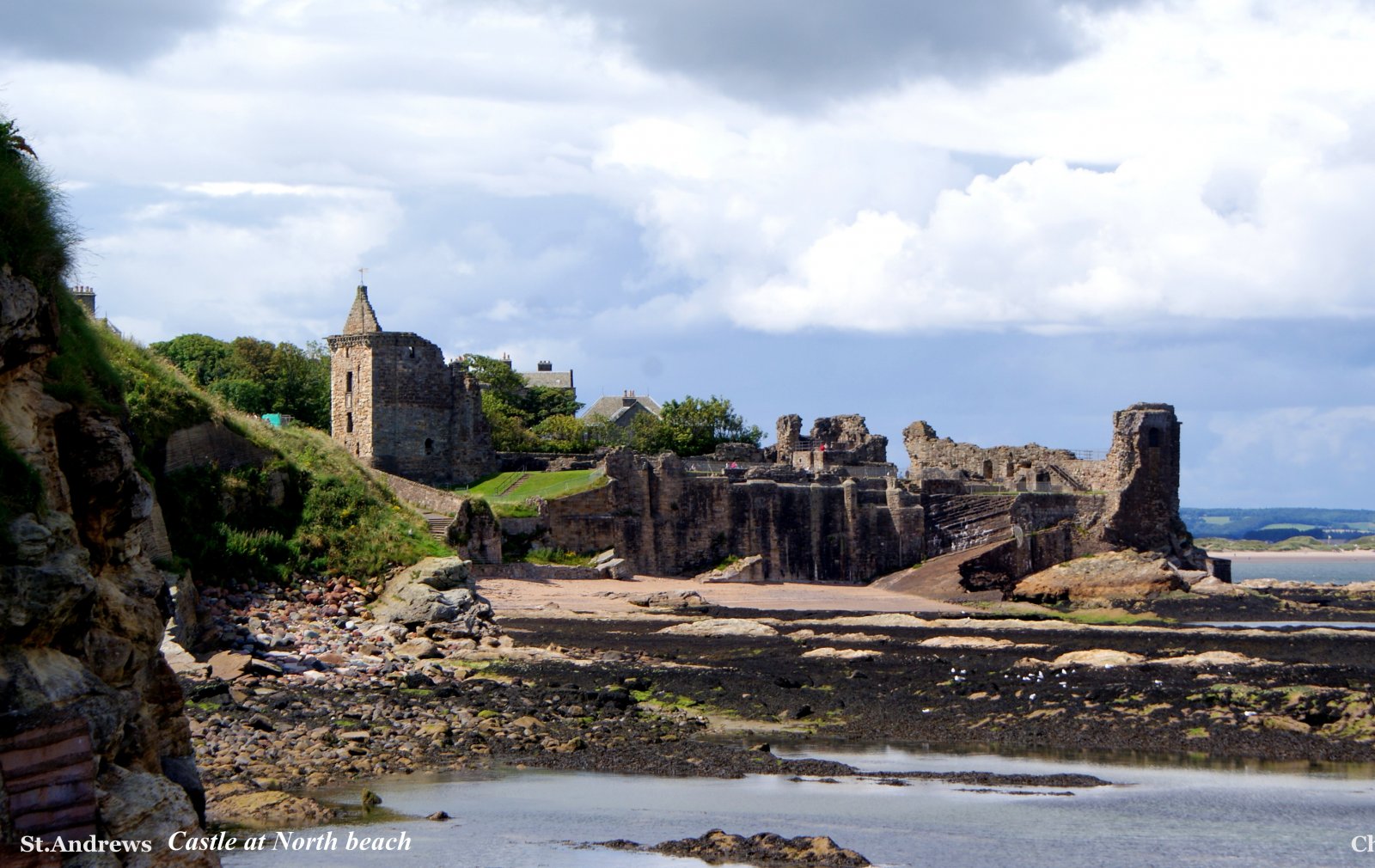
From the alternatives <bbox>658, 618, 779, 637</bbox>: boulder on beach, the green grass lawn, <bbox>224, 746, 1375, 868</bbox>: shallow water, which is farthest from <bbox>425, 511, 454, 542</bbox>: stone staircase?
<bbox>224, 746, 1375, 868</bbox>: shallow water

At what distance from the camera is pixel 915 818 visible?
1736 cm

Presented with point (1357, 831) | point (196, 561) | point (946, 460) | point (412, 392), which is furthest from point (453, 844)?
point (946, 460)

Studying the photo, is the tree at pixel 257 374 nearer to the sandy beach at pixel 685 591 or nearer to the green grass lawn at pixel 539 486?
the green grass lawn at pixel 539 486

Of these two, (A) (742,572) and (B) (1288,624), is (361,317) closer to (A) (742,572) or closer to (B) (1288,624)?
(A) (742,572)

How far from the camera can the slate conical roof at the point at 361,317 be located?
54.9m

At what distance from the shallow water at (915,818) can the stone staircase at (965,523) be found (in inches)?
1375

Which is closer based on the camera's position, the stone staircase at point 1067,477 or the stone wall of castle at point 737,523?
the stone wall of castle at point 737,523

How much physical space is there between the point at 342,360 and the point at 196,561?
27539 mm

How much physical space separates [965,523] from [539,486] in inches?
615

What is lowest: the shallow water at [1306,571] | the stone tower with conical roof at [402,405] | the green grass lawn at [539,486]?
the shallow water at [1306,571]

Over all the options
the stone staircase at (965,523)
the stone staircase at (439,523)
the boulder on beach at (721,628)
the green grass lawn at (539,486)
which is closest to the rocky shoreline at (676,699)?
the boulder on beach at (721,628)

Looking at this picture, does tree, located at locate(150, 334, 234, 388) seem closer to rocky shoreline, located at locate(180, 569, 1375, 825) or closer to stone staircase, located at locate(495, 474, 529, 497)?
stone staircase, located at locate(495, 474, 529, 497)

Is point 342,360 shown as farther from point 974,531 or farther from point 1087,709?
point 1087,709

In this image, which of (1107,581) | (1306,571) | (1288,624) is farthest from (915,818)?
(1306,571)
